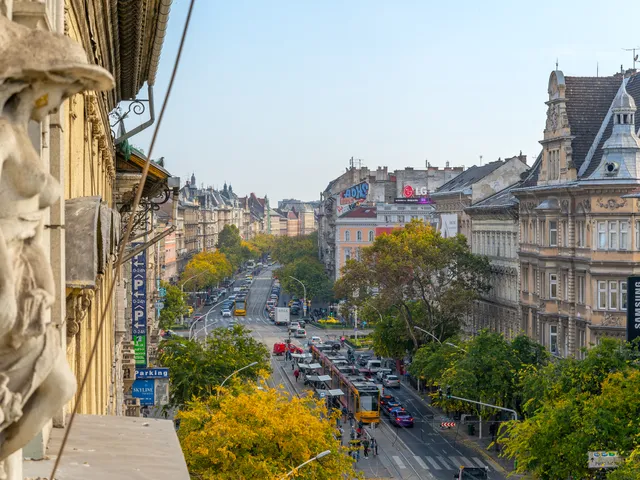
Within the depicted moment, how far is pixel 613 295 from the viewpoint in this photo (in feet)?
194

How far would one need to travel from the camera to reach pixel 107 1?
671 inches

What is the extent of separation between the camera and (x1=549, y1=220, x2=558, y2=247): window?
6575 centimetres

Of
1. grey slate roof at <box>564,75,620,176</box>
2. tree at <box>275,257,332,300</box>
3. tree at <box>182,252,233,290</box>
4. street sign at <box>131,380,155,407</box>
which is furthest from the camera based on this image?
tree at <box>182,252,233,290</box>

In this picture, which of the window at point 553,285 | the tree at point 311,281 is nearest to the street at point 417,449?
the window at point 553,285

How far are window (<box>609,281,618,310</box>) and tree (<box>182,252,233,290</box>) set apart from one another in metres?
90.0

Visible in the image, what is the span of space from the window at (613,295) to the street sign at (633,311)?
1161 centimetres

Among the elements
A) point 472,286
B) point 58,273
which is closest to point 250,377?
→ point 472,286

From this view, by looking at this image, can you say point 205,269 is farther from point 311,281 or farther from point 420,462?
point 420,462

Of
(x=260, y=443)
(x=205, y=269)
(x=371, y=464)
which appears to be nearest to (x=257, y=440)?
(x=260, y=443)

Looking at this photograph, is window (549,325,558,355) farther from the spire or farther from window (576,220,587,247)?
the spire

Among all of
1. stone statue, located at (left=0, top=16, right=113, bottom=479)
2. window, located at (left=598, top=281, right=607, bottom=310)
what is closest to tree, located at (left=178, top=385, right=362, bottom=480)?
window, located at (left=598, top=281, right=607, bottom=310)

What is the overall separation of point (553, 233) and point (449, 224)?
33.1 meters

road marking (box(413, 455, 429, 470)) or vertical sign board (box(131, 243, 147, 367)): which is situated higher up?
vertical sign board (box(131, 243, 147, 367))

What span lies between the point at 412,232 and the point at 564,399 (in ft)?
153
